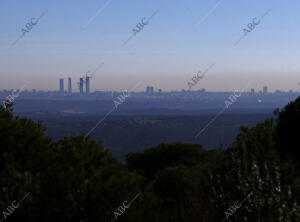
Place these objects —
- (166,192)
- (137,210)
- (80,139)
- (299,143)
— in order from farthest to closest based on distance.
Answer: (166,192)
(299,143)
(80,139)
(137,210)

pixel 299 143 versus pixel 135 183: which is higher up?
pixel 299 143

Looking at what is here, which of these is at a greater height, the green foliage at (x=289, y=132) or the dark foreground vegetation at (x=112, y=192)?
the green foliage at (x=289, y=132)

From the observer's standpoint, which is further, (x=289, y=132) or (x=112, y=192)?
(x=289, y=132)

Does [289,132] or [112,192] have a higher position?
[289,132]

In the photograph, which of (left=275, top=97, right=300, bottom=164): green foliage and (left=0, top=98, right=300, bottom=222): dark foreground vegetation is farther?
(left=275, top=97, right=300, bottom=164): green foliage

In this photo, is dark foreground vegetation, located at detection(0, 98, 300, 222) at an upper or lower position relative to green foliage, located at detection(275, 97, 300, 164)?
lower

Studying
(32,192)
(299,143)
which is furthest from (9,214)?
(299,143)

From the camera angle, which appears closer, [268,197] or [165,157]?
[268,197]

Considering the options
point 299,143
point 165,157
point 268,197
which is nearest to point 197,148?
point 165,157

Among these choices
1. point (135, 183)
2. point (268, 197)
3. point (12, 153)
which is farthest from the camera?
point (12, 153)

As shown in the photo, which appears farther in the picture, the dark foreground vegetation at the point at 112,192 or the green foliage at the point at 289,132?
the green foliage at the point at 289,132

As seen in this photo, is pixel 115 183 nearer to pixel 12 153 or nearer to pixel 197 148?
pixel 12 153
